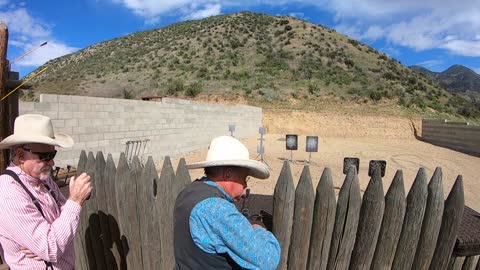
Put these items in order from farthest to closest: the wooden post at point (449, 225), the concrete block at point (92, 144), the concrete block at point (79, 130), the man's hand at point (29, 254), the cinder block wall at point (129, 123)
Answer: the concrete block at point (92, 144) → the concrete block at point (79, 130) → the cinder block wall at point (129, 123) → the wooden post at point (449, 225) → the man's hand at point (29, 254)

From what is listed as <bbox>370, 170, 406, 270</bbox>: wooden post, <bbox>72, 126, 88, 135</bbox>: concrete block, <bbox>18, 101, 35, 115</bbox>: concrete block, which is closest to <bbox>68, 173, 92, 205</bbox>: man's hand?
<bbox>370, 170, 406, 270</bbox>: wooden post

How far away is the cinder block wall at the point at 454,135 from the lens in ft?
59.0

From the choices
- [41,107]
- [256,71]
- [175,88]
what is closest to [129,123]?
[41,107]

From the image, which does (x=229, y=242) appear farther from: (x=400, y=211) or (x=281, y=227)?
(x=400, y=211)

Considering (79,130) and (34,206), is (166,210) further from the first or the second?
(79,130)

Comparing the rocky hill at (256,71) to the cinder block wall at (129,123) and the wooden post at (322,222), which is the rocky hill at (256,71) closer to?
the cinder block wall at (129,123)

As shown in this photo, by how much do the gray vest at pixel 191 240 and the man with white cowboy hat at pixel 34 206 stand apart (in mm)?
630

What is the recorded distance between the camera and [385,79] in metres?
38.0

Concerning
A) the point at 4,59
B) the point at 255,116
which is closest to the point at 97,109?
the point at 4,59

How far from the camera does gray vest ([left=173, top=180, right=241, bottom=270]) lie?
1.57 metres

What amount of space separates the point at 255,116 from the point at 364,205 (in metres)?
21.5

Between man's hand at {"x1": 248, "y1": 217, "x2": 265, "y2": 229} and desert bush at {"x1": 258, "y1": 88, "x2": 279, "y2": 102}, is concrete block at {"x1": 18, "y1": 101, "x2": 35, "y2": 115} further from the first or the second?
desert bush at {"x1": 258, "y1": 88, "x2": 279, "y2": 102}

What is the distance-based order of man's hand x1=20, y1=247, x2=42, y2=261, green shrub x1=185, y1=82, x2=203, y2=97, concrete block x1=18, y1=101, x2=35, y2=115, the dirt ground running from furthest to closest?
green shrub x1=185, y1=82, x2=203, y2=97
the dirt ground
concrete block x1=18, y1=101, x2=35, y2=115
man's hand x1=20, y1=247, x2=42, y2=261

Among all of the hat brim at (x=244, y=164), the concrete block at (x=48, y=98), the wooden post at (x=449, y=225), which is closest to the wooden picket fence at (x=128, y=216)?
the hat brim at (x=244, y=164)
